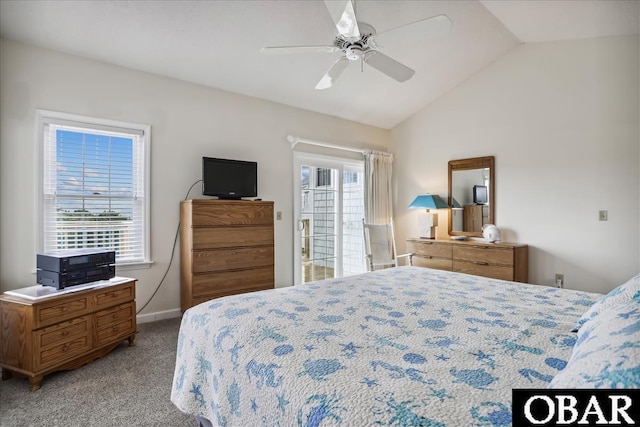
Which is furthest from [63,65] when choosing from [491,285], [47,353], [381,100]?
[491,285]

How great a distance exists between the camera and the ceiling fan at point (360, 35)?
1961 millimetres

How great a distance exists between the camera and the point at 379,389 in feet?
3.01

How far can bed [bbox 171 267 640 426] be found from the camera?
0.85m

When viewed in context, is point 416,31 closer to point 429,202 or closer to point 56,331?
point 429,202

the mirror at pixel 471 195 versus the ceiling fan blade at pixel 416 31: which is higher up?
the ceiling fan blade at pixel 416 31

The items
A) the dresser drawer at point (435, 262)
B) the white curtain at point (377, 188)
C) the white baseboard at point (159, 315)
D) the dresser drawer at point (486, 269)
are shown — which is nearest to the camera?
the white baseboard at point (159, 315)

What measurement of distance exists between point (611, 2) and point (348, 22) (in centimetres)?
271

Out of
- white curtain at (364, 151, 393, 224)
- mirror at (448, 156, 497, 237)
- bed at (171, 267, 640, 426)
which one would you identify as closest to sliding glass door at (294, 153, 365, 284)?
white curtain at (364, 151, 393, 224)

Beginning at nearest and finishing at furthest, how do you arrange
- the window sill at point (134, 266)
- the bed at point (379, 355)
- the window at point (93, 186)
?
the bed at point (379, 355) → the window at point (93, 186) → the window sill at point (134, 266)

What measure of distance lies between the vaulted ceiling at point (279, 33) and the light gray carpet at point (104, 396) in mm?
2576

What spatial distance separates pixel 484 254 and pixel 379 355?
335 centimetres

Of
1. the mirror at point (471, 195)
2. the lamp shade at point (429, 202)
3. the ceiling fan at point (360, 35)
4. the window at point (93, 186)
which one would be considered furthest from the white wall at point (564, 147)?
the window at point (93, 186)

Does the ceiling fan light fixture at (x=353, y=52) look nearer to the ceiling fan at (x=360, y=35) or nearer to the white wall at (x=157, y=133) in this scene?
the ceiling fan at (x=360, y=35)

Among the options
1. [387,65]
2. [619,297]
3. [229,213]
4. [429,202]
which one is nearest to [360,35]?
[387,65]
